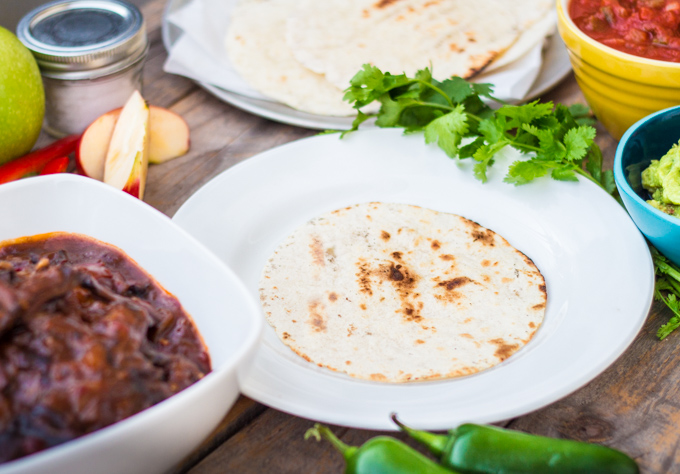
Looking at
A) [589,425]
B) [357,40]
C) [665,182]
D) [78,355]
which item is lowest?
[589,425]

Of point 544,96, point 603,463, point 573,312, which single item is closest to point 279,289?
point 573,312

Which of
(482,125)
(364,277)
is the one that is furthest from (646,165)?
(364,277)

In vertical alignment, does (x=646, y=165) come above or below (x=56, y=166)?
above

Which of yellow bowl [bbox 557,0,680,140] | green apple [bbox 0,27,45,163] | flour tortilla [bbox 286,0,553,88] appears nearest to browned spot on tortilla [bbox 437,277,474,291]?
yellow bowl [bbox 557,0,680,140]

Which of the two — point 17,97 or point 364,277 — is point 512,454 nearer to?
point 364,277

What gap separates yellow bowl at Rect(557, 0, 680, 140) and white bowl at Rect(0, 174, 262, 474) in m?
1.44

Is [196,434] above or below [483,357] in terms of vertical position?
above

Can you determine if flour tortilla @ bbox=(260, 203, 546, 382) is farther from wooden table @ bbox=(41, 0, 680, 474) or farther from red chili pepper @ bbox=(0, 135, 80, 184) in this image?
red chili pepper @ bbox=(0, 135, 80, 184)

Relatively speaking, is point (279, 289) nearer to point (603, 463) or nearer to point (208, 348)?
point (208, 348)

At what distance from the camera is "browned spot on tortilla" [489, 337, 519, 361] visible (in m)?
1.44

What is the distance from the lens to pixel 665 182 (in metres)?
1.69

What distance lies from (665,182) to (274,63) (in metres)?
1.66

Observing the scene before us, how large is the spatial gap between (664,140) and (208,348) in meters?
1.51

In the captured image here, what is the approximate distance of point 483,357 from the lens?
144cm
